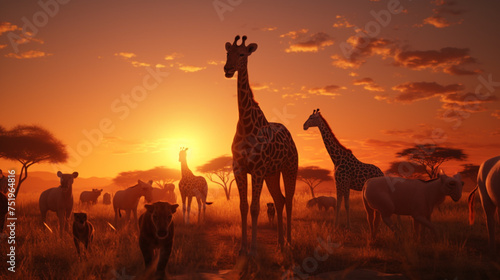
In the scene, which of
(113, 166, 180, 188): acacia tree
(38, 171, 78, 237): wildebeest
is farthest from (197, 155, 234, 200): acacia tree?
(38, 171, 78, 237): wildebeest

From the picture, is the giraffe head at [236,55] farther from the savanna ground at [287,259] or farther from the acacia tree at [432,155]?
the acacia tree at [432,155]

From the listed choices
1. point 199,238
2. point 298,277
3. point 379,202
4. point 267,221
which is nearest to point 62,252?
point 199,238

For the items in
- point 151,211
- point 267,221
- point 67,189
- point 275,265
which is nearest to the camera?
point 151,211

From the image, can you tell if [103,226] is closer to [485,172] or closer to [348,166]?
[348,166]

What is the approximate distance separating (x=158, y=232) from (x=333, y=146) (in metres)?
8.03

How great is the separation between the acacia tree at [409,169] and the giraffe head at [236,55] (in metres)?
17.4

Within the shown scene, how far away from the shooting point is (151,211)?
203 inches

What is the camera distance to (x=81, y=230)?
688cm

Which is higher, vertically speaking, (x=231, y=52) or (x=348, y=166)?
(x=231, y=52)

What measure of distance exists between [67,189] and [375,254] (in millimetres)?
7391

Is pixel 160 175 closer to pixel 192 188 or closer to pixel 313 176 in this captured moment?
pixel 313 176

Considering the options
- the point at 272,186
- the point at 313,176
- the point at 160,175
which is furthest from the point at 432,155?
the point at 160,175

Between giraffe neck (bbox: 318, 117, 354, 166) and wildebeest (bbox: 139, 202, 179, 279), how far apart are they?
7.35 meters

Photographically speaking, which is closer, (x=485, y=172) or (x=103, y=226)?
(x=485, y=172)
